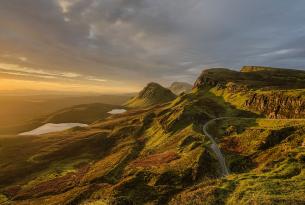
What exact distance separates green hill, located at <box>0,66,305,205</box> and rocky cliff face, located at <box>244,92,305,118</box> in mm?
614

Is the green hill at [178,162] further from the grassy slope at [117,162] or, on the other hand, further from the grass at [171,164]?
the grassy slope at [117,162]

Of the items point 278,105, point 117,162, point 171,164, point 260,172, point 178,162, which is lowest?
point 117,162

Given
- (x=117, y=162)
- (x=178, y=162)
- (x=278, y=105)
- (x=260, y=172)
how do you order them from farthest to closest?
(x=278, y=105) < (x=117, y=162) < (x=178, y=162) < (x=260, y=172)

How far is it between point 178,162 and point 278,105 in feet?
188

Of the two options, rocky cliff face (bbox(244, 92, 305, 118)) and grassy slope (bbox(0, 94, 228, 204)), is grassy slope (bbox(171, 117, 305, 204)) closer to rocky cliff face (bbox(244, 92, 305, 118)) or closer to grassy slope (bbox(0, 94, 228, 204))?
grassy slope (bbox(0, 94, 228, 204))

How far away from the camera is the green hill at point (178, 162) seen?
47.0 metres

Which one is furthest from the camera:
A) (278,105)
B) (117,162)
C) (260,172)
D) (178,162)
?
(278,105)

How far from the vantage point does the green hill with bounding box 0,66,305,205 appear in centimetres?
4700

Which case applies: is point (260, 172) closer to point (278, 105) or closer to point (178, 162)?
point (178, 162)

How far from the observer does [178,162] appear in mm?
74625

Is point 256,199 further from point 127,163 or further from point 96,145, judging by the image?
point 96,145

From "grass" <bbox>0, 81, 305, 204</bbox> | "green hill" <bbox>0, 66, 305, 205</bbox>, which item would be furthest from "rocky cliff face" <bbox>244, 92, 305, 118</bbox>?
"grass" <bbox>0, 81, 305, 204</bbox>

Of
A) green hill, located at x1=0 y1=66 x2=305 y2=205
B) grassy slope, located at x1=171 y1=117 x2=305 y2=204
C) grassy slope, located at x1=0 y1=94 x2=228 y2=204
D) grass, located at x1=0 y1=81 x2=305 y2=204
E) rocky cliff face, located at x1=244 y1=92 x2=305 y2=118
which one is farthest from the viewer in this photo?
rocky cliff face, located at x1=244 y1=92 x2=305 y2=118

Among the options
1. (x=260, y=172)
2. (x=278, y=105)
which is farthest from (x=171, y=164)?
(x=278, y=105)
